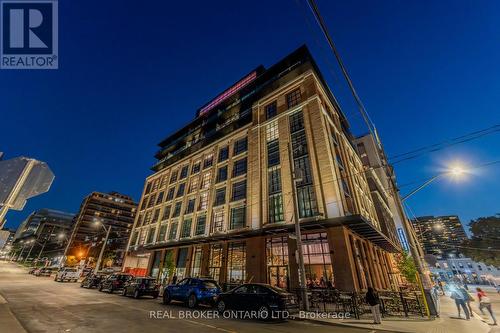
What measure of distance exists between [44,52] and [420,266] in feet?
77.4

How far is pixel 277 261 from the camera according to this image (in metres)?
20.7

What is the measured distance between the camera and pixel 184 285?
14.9 m

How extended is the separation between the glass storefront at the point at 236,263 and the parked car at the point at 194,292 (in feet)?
27.0

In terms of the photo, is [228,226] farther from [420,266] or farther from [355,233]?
[420,266]

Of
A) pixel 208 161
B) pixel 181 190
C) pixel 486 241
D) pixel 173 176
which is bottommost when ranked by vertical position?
pixel 486 241

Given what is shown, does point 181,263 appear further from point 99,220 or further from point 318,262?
point 99,220

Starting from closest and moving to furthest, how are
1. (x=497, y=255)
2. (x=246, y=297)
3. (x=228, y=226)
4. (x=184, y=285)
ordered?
(x=246, y=297), (x=184, y=285), (x=228, y=226), (x=497, y=255)

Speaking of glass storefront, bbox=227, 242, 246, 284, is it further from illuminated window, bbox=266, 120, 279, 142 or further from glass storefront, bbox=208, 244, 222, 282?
illuminated window, bbox=266, 120, 279, 142

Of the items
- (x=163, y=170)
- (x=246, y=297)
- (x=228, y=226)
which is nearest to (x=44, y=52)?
(x=246, y=297)

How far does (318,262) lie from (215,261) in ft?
39.3

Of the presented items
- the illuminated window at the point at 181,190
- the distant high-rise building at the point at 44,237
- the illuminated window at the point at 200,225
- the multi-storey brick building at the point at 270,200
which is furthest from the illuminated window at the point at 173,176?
the distant high-rise building at the point at 44,237

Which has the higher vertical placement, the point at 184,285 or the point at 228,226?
the point at 228,226

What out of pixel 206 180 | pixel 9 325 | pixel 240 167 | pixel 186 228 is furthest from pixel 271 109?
pixel 9 325

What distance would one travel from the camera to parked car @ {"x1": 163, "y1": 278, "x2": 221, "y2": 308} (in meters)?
13.7
